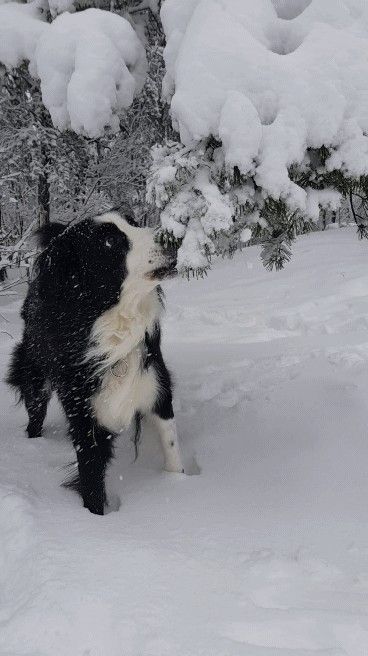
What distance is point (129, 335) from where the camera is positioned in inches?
133

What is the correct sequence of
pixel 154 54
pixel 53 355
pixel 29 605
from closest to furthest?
pixel 29 605 < pixel 53 355 < pixel 154 54

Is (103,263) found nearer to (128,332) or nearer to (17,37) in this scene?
(128,332)

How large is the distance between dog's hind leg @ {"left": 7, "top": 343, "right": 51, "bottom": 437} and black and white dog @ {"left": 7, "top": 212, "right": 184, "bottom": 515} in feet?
3.13

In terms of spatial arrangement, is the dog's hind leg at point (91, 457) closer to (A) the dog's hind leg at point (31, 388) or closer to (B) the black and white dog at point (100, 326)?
(B) the black and white dog at point (100, 326)

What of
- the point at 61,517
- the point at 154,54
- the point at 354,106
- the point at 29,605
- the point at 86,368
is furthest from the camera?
the point at 154,54

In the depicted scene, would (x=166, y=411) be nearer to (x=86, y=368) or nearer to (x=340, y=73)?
(x=86, y=368)

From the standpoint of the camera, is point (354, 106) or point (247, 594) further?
point (354, 106)

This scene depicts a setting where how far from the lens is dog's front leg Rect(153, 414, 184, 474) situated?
149 inches

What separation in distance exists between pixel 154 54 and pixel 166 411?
293cm

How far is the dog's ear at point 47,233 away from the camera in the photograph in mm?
3558

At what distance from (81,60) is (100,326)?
177 cm

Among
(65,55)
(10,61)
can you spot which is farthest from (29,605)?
(10,61)

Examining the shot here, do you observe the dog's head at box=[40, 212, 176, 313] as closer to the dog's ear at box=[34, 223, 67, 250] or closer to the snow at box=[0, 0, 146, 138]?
the dog's ear at box=[34, 223, 67, 250]

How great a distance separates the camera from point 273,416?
416 cm
